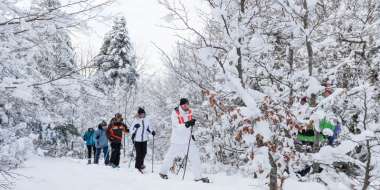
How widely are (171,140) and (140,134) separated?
2.26m

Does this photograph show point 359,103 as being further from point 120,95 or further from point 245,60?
point 120,95

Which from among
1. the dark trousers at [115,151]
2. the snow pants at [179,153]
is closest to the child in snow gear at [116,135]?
the dark trousers at [115,151]

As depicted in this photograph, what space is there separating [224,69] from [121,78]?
31.1 metres

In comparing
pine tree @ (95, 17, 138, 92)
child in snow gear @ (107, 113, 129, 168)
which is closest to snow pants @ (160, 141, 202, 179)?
child in snow gear @ (107, 113, 129, 168)

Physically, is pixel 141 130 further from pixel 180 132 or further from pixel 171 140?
pixel 180 132

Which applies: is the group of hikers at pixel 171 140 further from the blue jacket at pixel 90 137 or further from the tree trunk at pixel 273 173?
the tree trunk at pixel 273 173

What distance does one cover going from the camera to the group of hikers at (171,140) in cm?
941

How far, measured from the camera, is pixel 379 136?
15.8 feet

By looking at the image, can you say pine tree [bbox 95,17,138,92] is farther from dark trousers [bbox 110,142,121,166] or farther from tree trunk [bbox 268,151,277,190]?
tree trunk [bbox 268,151,277,190]

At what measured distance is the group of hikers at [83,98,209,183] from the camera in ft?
30.9

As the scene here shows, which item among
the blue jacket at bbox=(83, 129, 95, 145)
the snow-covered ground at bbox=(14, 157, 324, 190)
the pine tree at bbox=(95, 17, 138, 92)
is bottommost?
the snow-covered ground at bbox=(14, 157, 324, 190)

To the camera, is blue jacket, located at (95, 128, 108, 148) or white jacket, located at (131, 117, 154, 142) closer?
white jacket, located at (131, 117, 154, 142)

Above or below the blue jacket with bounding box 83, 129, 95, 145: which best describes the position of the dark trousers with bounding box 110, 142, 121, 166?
below

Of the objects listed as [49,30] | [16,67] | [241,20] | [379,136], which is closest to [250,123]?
[379,136]
